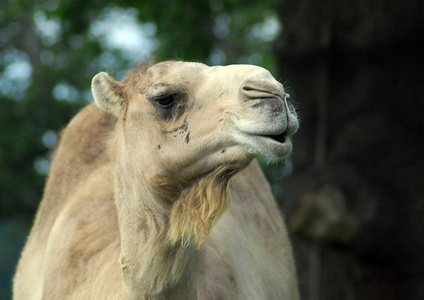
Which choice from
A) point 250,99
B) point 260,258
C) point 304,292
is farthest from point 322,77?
point 250,99

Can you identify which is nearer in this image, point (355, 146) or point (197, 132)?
point (197, 132)

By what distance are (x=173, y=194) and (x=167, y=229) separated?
0.62 ft

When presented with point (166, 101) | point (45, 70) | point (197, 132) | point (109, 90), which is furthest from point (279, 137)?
point (45, 70)

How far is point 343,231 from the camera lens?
277 inches

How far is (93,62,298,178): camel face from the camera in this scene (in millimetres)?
3422

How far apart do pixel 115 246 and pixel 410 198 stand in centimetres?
374

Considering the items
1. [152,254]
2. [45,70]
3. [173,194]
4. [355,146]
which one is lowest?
[45,70]

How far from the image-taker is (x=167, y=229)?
12.8ft

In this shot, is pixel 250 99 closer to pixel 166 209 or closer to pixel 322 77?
pixel 166 209

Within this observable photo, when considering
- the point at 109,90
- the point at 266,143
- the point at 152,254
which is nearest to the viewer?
the point at 266,143

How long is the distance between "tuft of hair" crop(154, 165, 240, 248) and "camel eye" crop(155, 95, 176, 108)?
1.24ft

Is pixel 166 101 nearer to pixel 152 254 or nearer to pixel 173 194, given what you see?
pixel 173 194

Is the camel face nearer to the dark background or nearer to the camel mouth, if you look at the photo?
the camel mouth

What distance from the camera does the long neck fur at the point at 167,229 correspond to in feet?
12.4
